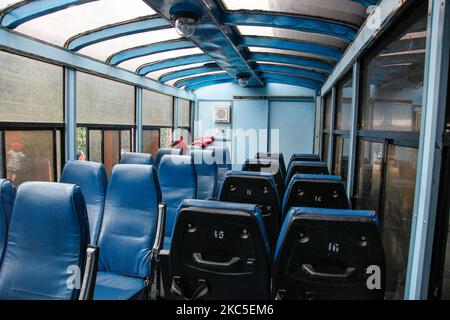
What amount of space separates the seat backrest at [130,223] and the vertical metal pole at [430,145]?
5.39 feet

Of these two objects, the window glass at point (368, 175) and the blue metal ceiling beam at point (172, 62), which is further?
the blue metal ceiling beam at point (172, 62)

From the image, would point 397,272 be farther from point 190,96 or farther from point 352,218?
point 190,96

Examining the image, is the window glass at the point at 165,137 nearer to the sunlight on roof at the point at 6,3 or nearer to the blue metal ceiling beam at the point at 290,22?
the blue metal ceiling beam at the point at 290,22

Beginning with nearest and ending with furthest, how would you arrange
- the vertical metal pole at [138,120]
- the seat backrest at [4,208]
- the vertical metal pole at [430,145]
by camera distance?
1. the vertical metal pole at [430,145]
2. the seat backrest at [4,208]
3. the vertical metal pole at [138,120]

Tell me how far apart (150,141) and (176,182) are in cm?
326

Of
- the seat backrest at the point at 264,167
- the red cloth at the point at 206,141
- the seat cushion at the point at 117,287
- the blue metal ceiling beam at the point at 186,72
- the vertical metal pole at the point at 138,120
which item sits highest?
the blue metal ceiling beam at the point at 186,72

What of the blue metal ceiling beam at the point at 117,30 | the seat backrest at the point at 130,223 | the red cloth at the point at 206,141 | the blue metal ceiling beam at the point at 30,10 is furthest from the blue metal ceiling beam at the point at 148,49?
the red cloth at the point at 206,141

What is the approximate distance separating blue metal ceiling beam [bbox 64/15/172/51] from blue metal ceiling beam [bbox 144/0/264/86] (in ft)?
1.34

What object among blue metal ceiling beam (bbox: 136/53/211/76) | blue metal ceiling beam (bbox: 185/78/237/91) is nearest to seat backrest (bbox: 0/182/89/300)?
blue metal ceiling beam (bbox: 136/53/211/76)

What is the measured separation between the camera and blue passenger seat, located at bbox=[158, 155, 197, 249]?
11.7 ft

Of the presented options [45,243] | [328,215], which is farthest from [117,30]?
[328,215]

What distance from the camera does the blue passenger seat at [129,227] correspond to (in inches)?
92.4

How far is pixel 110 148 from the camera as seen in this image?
5141mm
